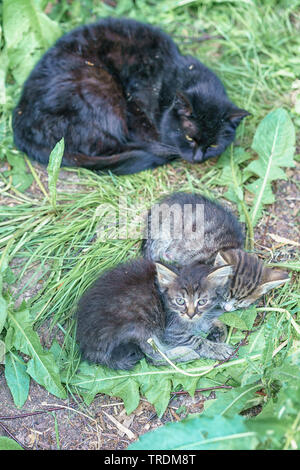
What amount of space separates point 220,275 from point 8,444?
4.93 ft

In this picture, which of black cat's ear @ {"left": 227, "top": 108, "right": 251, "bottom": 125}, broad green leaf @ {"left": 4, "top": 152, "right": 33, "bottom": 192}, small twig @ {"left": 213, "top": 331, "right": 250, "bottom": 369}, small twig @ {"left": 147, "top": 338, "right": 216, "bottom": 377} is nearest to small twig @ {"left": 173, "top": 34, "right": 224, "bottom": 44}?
black cat's ear @ {"left": 227, "top": 108, "right": 251, "bottom": 125}

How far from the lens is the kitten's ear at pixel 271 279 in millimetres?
3061

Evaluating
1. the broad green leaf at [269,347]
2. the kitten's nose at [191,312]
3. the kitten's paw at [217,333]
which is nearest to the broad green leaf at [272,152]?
the kitten's paw at [217,333]

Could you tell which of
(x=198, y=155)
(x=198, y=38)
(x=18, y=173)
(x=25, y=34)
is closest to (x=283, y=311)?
(x=198, y=155)

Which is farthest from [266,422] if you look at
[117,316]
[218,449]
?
[117,316]

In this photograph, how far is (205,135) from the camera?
3.95 meters

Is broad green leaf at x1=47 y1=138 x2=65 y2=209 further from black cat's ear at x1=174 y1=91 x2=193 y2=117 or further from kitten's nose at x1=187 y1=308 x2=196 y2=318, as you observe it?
kitten's nose at x1=187 y1=308 x2=196 y2=318

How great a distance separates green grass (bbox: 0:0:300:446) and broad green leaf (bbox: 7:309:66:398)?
0.30 feet

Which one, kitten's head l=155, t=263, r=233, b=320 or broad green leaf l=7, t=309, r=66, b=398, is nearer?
broad green leaf l=7, t=309, r=66, b=398

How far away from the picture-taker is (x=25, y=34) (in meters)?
4.44

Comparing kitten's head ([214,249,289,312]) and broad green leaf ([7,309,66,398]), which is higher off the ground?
kitten's head ([214,249,289,312])

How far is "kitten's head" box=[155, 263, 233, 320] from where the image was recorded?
303 centimetres

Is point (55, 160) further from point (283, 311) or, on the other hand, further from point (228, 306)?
point (283, 311)
